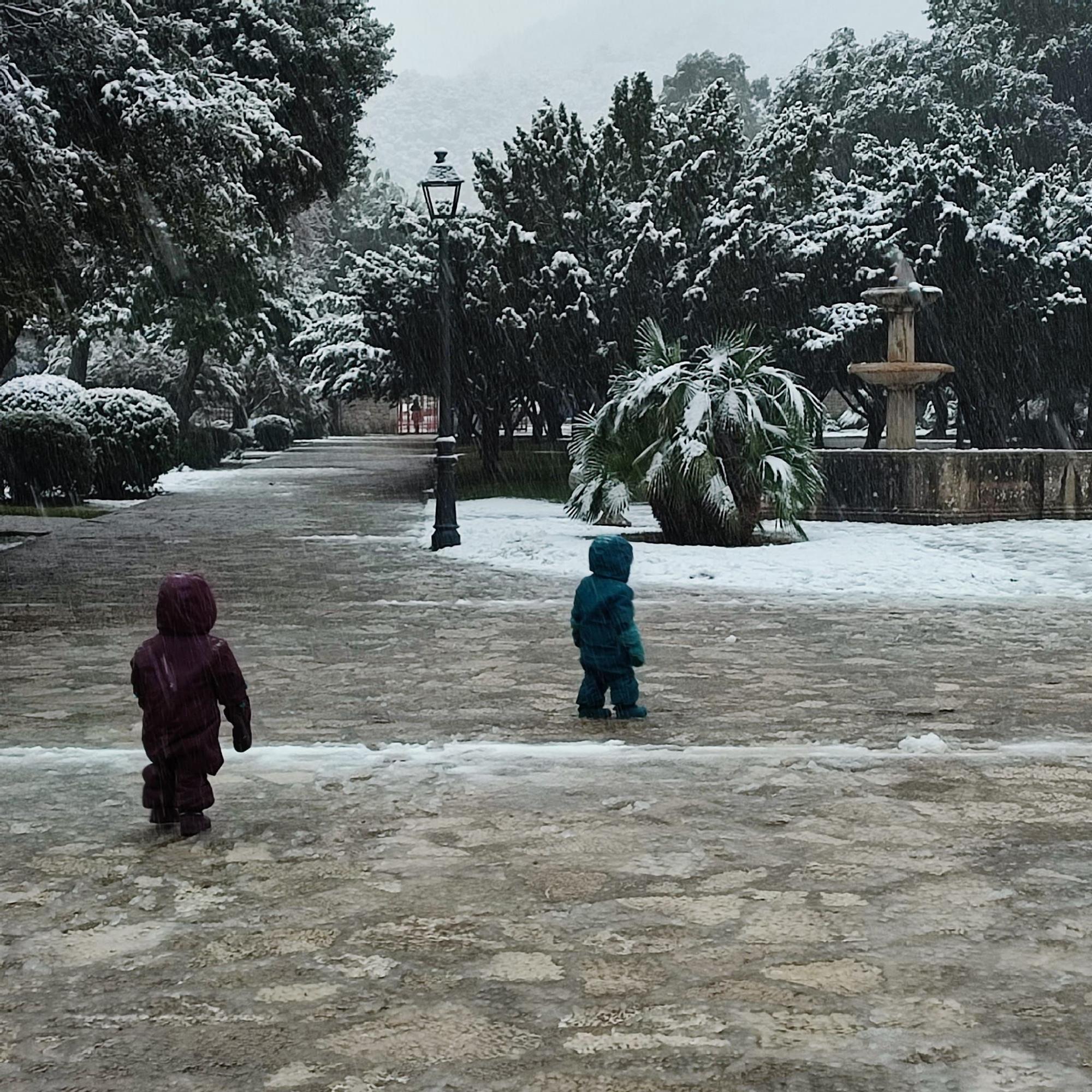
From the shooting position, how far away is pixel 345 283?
40.3 meters

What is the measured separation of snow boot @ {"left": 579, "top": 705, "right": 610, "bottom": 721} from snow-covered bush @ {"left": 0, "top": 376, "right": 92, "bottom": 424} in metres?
18.1

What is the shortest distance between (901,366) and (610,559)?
599 inches

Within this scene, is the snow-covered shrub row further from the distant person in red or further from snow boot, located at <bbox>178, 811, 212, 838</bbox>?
snow boot, located at <bbox>178, 811, 212, 838</bbox>

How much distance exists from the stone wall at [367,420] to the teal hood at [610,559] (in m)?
84.0

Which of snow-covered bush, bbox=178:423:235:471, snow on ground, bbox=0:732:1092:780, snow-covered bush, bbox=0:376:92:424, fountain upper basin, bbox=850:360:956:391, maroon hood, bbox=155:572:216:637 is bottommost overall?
snow on ground, bbox=0:732:1092:780

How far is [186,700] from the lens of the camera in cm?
502

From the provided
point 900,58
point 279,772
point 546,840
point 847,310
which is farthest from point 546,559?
point 900,58

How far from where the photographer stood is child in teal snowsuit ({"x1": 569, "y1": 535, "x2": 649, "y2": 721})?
698cm

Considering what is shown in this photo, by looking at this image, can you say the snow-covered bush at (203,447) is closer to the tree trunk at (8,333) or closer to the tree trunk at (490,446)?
the tree trunk at (490,446)

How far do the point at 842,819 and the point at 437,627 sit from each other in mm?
5479

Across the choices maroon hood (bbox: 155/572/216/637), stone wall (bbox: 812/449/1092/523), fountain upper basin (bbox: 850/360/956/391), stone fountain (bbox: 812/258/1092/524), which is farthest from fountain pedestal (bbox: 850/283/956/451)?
maroon hood (bbox: 155/572/216/637)

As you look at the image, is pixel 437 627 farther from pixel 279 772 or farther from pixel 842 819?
pixel 842 819

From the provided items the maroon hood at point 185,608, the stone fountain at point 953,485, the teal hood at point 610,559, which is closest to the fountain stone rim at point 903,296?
the stone fountain at point 953,485

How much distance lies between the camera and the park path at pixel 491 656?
719cm
